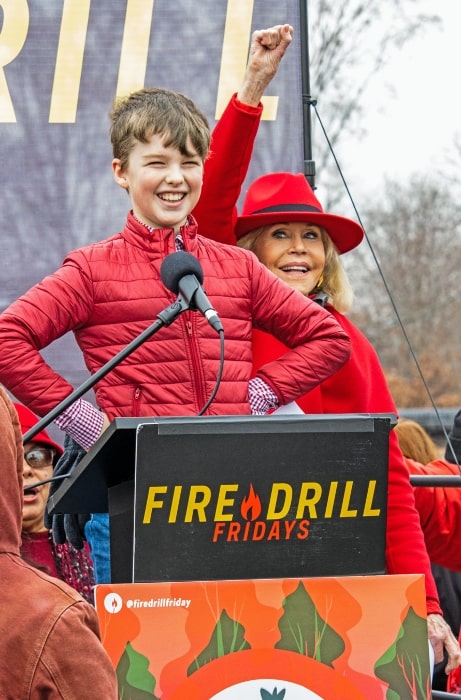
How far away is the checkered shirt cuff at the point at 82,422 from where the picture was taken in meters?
2.90

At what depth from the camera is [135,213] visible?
3168mm

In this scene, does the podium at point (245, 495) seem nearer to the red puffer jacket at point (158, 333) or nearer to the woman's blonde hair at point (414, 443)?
the red puffer jacket at point (158, 333)

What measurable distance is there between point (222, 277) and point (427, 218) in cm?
2392

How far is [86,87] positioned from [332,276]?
3.69 ft

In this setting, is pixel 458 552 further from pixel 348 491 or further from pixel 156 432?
pixel 156 432

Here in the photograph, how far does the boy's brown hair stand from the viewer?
3.12 m

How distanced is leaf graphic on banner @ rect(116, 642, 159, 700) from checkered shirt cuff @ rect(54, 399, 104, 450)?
0.72 m

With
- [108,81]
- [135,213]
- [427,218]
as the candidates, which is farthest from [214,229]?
[427,218]

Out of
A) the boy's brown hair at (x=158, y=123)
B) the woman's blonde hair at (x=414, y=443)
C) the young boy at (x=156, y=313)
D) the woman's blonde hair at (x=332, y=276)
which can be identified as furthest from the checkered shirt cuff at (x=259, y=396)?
the woman's blonde hair at (x=414, y=443)

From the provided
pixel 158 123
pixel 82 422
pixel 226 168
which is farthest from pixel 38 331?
pixel 226 168

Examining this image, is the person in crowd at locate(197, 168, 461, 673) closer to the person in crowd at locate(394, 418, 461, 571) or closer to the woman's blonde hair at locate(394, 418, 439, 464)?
the person in crowd at locate(394, 418, 461, 571)

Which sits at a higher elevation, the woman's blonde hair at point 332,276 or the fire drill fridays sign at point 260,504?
the woman's blonde hair at point 332,276

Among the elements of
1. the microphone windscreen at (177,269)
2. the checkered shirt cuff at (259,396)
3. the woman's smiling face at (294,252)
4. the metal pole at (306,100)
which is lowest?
the checkered shirt cuff at (259,396)

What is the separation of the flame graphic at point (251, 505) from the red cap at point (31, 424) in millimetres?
1783
